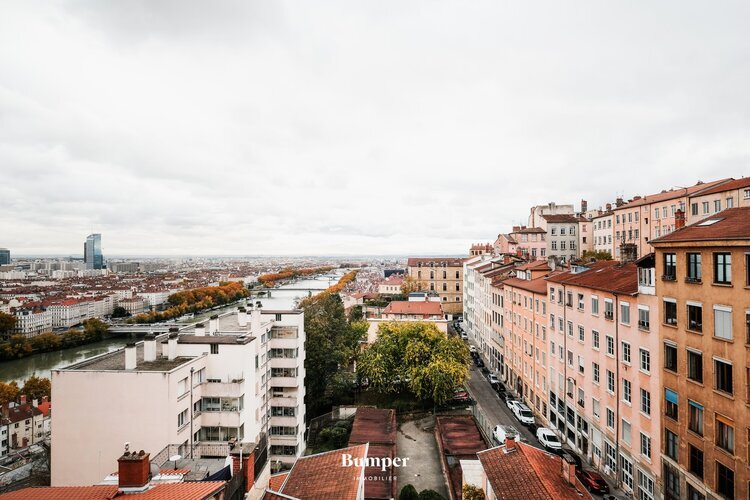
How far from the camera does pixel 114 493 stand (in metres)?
9.06

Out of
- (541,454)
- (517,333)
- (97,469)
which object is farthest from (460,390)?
(97,469)

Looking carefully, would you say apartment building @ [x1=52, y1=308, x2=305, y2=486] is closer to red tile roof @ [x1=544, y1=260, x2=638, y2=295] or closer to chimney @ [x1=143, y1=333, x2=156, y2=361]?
chimney @ [x1=143, y1=333, x2=156, y2=361]

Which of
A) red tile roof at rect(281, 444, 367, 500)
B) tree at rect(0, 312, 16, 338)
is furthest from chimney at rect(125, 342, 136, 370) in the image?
tree at rect(0, 312, 16, 338)

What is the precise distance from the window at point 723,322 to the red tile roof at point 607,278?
498cm

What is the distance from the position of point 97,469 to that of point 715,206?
2014 inches

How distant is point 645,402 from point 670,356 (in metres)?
3.11

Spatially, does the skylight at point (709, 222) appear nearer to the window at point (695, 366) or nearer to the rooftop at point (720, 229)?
the rooftop at point (720, 229)

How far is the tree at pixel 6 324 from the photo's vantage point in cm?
9400

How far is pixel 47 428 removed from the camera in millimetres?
49844

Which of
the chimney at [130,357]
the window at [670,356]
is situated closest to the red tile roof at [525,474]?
the window at [670,356]

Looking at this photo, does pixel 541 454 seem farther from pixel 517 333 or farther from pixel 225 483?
pixel 517 333

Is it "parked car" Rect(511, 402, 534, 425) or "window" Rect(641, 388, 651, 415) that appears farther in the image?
"parked car" Rect(511, 402, 534, 425)

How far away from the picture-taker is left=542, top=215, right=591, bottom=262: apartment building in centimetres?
6406

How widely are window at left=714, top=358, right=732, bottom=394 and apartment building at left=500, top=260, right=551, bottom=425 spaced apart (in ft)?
52.2
